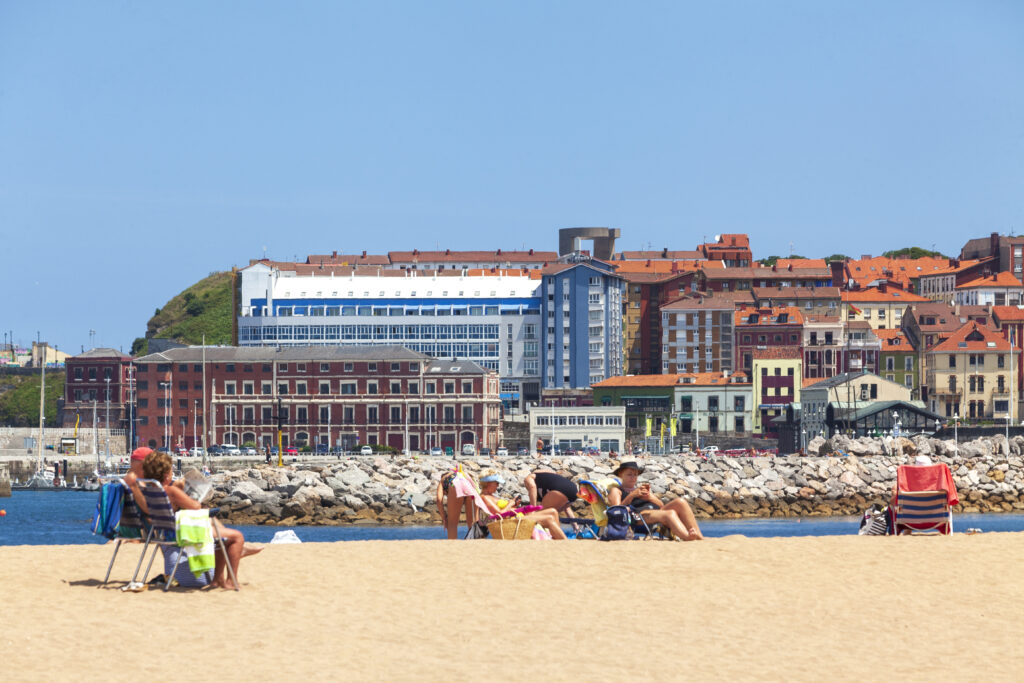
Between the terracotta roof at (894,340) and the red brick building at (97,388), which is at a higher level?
the terracotta roof at (894,340)

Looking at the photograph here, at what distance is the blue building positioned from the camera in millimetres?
125312

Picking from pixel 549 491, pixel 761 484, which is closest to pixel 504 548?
pixel 549 491

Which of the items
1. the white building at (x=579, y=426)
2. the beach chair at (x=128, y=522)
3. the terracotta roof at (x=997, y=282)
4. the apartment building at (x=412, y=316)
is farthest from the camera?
the terracotta roof at (x=997, y=282)

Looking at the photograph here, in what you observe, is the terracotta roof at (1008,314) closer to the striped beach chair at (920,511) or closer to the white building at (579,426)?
the white building at (579,426)

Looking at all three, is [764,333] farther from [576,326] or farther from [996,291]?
[996,291]

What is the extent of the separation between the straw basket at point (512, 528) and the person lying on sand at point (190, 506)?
4127 millimetres

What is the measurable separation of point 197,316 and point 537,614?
15208cm

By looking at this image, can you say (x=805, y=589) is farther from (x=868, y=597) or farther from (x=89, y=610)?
(x=89, y=610)

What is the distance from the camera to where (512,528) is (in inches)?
667

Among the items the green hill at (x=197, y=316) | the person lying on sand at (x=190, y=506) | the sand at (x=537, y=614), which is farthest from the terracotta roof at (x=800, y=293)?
the person lying on sand at (x=190, y=506)

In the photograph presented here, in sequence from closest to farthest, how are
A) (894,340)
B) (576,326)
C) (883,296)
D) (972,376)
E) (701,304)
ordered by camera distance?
(972,376) < (894,340) < (701,304) < (576,326) < (883,296)

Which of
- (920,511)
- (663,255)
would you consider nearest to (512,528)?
(920,511)

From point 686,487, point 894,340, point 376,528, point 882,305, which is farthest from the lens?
point 882,305

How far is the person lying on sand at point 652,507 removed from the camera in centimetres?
1616
